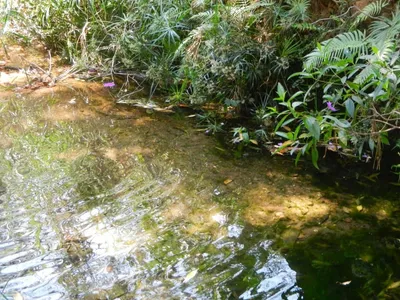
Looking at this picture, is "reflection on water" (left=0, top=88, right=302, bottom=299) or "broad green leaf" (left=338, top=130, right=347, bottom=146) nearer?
"reflection on water" (left=0, top=88, right=302, bottom=299)

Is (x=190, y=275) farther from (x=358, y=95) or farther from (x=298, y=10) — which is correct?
(x=298, y=10)

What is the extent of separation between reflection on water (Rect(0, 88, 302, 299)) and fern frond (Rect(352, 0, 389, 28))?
1625mm

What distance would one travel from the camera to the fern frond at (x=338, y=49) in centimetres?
297

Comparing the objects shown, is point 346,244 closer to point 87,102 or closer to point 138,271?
point 138,271

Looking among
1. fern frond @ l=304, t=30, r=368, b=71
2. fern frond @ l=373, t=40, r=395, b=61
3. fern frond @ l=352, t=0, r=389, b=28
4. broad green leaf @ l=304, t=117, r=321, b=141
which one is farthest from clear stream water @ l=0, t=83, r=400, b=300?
fern frond @ l=352, t=0, r=389, b=28

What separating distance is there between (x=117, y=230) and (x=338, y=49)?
1816 millimetres

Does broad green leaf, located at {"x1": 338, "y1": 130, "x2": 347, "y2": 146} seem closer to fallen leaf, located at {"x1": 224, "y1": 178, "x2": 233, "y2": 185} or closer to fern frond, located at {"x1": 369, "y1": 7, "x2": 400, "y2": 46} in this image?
fern frond, located at {"x1": 369, "y1": 7, "x2": 400, "y2": 46}

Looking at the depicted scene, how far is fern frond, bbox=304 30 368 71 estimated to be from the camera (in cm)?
297

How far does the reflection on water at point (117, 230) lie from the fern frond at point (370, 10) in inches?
64.0

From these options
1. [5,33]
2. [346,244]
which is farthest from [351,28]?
[5,33]

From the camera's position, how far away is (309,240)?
2.54 meters

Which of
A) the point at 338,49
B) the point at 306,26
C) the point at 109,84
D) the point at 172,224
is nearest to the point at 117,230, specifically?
the point at 172,224

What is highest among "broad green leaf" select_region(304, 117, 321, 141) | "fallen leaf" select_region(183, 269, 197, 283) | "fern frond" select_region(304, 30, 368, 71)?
"fern frond" select_region(304, 30, 368, 71)

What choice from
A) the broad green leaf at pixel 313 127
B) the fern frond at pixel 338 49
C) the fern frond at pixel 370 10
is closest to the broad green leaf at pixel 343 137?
the broad green leaf at pixel 313 127
